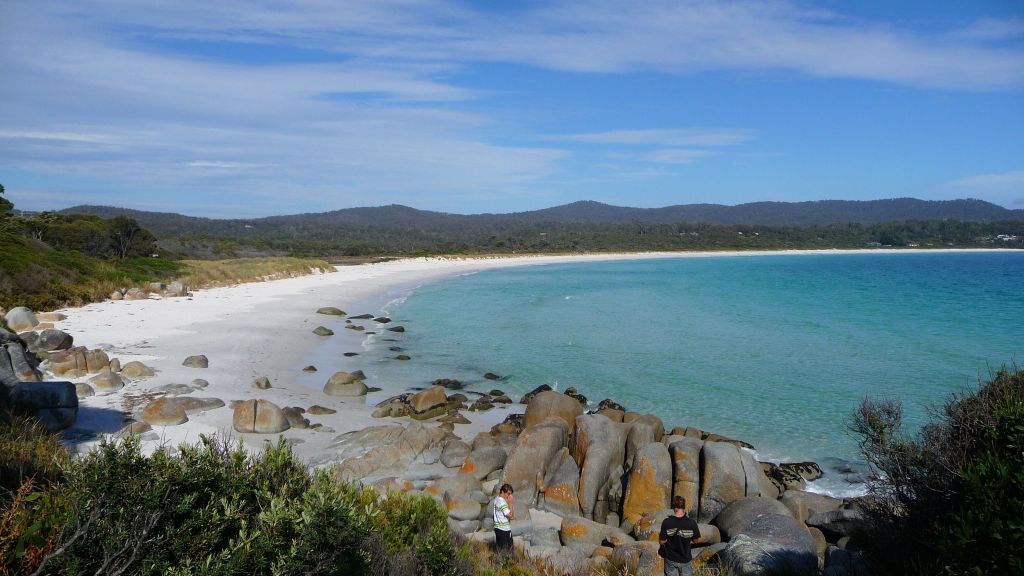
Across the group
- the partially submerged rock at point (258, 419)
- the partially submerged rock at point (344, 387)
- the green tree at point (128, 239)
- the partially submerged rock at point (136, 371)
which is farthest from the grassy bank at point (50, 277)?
the partially submerged rock at point (258, 419)

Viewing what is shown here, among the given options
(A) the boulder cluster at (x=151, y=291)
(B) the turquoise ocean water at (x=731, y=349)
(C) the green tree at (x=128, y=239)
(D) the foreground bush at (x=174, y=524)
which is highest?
(C) the green tree at (x=128, y=239)

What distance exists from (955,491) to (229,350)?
21.2m

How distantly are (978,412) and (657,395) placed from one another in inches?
497

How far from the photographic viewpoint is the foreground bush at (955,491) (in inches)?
179

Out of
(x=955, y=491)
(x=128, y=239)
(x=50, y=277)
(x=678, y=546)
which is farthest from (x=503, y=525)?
(x=128, y=239)

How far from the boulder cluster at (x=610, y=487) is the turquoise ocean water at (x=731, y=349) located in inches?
154

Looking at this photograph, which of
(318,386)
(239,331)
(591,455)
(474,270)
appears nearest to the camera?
(591,455)

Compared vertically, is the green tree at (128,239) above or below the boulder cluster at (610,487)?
above

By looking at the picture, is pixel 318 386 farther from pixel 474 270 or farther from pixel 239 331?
pixel 474 270

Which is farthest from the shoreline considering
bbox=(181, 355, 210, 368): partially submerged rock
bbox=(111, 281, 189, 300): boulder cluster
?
bbox=(111, 281, 189, 300): boulder cluster

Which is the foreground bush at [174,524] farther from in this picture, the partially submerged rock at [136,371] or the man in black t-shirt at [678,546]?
the partially submerged rock at [136,371]

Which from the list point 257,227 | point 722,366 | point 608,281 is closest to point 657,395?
point 722,366

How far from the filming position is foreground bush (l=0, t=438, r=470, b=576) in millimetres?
4445

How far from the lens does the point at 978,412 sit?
22.7 ft
